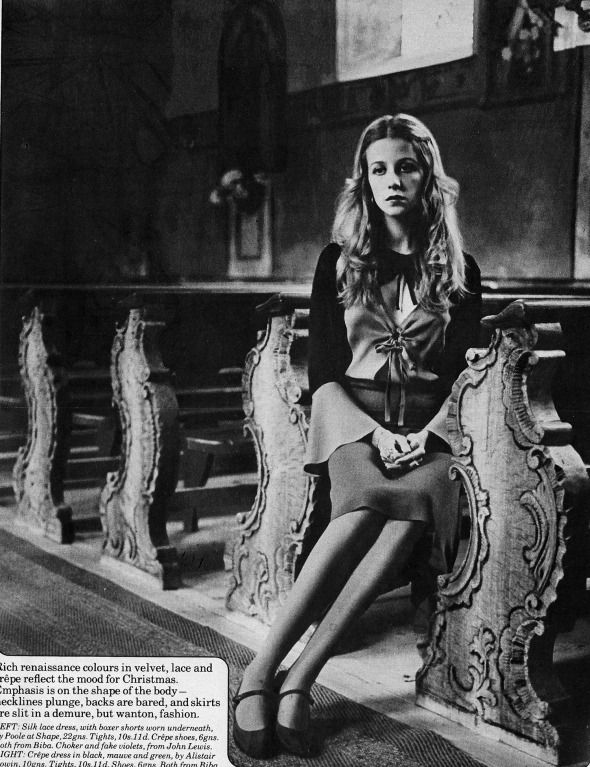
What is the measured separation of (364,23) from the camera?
2803 mm

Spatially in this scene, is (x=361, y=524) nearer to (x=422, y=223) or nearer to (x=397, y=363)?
(x=397, y=363)

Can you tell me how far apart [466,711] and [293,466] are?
89 cm

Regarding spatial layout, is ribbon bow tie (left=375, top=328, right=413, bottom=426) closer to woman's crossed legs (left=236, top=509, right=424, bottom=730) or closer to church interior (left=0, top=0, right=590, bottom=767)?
church interior (left=0, top=0, right=590, bottom=767)

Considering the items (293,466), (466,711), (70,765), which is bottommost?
(70,765)

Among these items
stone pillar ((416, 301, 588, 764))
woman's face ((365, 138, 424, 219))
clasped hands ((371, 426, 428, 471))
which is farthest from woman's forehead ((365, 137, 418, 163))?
clasped hands ((371, 426, 428, 471))

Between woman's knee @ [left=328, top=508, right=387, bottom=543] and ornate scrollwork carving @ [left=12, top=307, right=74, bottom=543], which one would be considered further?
ornate scrollwork carving @ [left=12, top=307, right=74, bottom=543]

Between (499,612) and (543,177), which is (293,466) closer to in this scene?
(499,612)

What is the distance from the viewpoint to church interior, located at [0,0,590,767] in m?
2.48

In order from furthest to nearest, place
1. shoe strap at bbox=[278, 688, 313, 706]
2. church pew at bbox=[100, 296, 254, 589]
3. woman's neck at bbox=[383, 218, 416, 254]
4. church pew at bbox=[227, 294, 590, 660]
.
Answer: church pew at bbox=[100, 296, 254, 589] < church pew at bbox=[227, 294, 590, 660] < woman's neck at bbox=[383, 218, 416, 254] < shoe strap at bbox=[278, 688, 313, 706]

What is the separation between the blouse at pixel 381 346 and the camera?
8.79 ft

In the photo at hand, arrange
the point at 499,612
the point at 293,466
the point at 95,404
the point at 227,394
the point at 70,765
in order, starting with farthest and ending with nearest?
the point at 95,404
the point at 227,394
the point at 293,466
the point at 70,765
the point at 499,612

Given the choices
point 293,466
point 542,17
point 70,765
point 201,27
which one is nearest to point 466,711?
point 293,466

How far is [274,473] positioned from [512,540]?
35.1 inches

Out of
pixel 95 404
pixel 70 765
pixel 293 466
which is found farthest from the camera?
pixel 95 404
